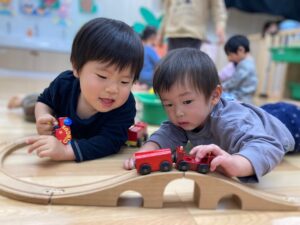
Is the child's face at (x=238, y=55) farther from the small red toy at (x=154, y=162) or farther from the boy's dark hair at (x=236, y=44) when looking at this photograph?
the small red toy at (x=154, y=162)

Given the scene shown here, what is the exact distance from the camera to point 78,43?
2.60ft

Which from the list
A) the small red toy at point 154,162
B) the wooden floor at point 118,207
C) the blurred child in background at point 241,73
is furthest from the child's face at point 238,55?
the small red toy at point 154,162

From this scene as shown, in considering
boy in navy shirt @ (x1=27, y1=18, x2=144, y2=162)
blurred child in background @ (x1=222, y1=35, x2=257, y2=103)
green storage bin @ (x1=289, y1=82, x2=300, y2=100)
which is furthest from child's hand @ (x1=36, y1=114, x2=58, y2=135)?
green storage bin @ (x1=289, y1=82, x2=300, y2=100)

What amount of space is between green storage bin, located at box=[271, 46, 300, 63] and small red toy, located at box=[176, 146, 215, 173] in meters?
2.21

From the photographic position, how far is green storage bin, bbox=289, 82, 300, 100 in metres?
2.79

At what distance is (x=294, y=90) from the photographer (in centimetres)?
285

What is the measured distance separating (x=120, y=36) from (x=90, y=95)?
0.16m

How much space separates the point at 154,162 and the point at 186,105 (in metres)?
0.18

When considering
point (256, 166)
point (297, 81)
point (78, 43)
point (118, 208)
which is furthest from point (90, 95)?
point (297, 81)

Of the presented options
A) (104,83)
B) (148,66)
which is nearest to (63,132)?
(104,83)

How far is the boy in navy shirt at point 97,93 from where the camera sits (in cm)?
76

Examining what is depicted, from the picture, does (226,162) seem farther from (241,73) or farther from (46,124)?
(241,73)

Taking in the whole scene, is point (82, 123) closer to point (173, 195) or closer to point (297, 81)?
point (173, 195)

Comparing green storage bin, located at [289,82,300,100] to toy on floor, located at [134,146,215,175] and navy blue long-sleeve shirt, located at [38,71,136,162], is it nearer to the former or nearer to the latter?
navy blue long-sleeve shirt, located at [38,71,136,162]
